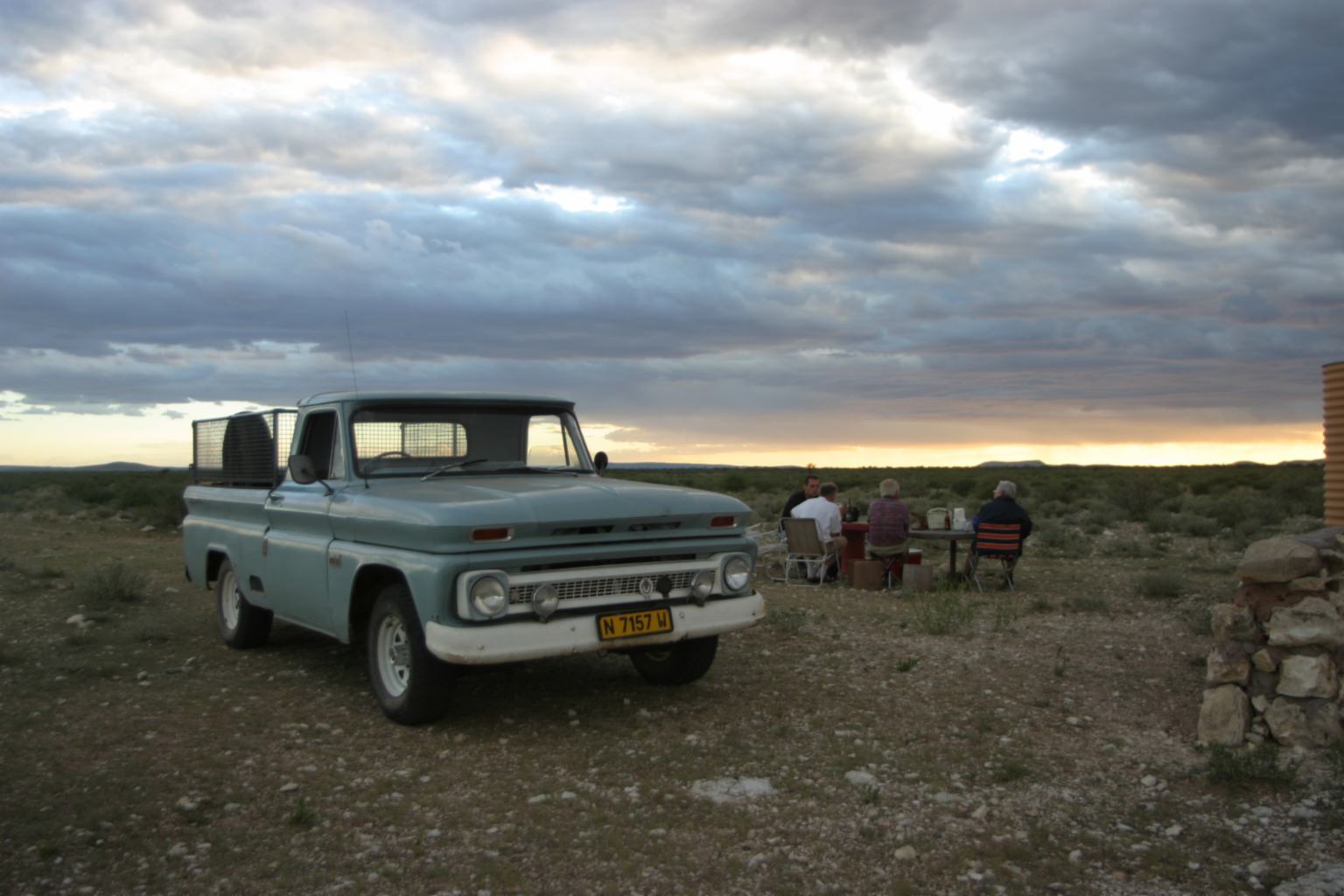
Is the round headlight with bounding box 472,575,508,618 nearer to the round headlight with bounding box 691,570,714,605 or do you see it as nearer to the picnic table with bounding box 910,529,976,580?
the round headlight with bounding box 691,570,714,605

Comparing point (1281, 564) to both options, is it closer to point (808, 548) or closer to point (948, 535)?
point (948, 535)

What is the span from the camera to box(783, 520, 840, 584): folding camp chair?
12.7 metres

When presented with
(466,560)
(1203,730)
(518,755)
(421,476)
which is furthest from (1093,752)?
(421,476)

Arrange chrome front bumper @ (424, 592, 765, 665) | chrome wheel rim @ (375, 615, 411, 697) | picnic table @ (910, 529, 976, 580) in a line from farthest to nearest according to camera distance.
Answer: picnic table @ (910, 529, 976, 580) < chrome wheel rim @ (375, 615, 411, 697) < chrome front bumper @ (424, 592, 765, 665)

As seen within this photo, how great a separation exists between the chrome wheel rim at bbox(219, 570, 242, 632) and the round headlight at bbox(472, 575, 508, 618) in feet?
13.3

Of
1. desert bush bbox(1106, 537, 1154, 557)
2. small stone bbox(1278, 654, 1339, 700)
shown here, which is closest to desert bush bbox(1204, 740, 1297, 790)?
small stone bbox(1278, 654, 1339, 700)

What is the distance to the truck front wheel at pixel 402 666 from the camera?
235 inches

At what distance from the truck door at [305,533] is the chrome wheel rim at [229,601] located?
1273 mm

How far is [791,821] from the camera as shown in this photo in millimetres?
4816

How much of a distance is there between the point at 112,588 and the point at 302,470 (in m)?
5.94

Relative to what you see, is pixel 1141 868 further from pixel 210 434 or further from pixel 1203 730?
pixel 210 434

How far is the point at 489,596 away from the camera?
564 cm

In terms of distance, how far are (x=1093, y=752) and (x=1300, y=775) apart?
98 cm

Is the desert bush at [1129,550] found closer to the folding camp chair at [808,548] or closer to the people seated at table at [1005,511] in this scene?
the people seated at table at [1005,511]
